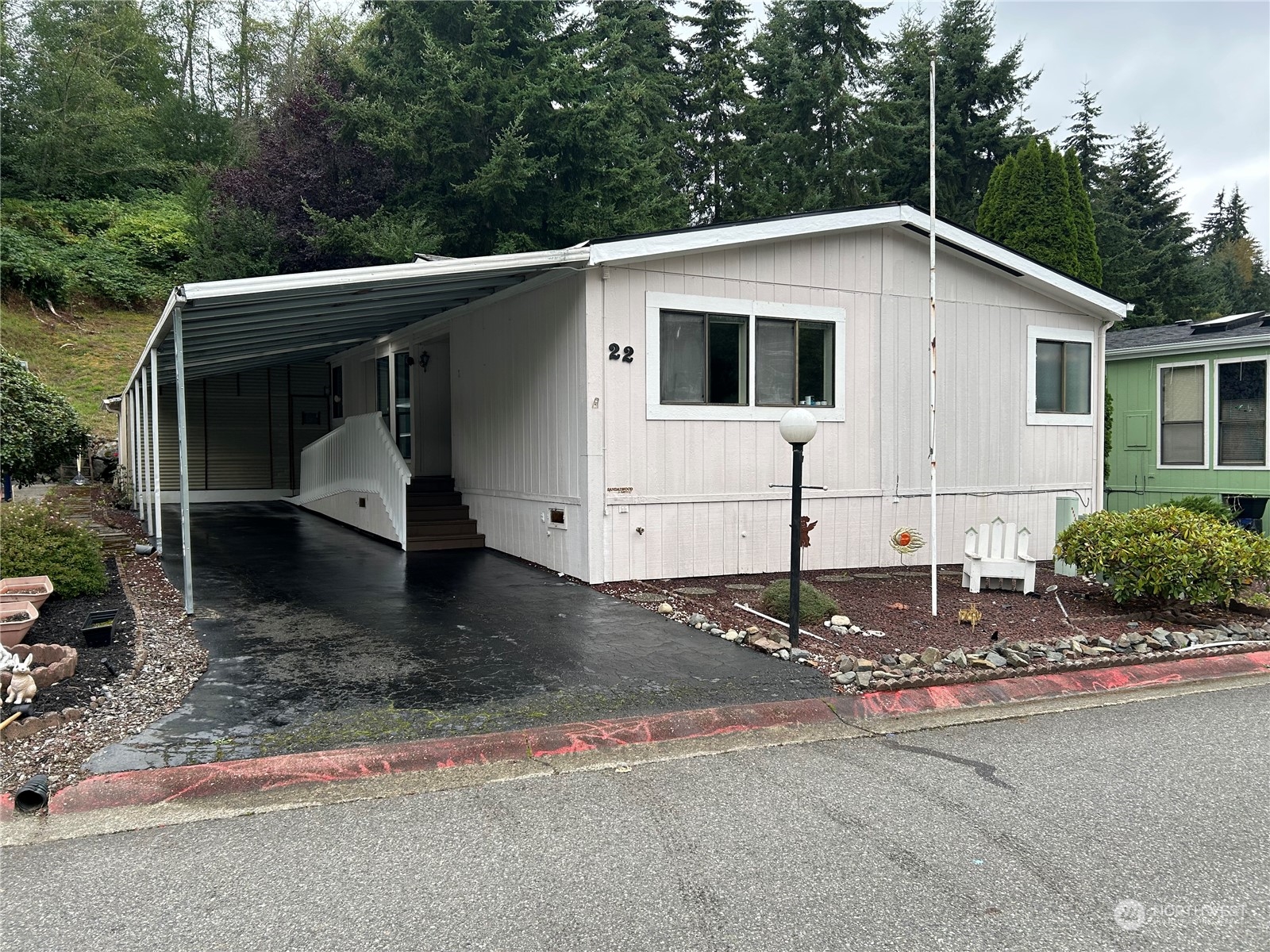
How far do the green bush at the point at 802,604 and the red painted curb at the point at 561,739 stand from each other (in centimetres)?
147

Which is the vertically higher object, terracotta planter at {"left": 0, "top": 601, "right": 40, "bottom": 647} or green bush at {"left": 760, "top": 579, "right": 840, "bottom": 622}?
terracotta planter at {"left": 0, "top": 601, "right": 40, "bottom": 647}

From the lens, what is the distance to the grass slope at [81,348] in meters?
18.8

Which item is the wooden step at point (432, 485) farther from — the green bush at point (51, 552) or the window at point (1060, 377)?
the window at point (1060, 377)

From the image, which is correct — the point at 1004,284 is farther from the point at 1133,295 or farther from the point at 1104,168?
the point at 1104,168

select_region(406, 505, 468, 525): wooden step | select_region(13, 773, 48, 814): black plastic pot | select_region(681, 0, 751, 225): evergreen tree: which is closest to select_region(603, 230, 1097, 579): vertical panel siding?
select_region(406, 505, 468, 525): wooden step

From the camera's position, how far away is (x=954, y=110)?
25.3m

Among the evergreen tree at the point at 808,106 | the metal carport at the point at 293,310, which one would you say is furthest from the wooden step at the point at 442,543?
the evergreen tree at the point at 808,106

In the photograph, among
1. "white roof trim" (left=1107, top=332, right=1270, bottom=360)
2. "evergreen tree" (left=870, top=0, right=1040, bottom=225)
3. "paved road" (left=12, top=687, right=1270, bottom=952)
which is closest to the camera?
"paved road" (left=12, top=687, right=1270, bottom=952)

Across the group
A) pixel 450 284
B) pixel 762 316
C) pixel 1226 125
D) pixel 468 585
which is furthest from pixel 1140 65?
pixel 468 585

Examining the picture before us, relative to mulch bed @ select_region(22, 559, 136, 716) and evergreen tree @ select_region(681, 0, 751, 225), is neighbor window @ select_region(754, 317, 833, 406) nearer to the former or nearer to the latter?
mulch bed @ select_region(22, 559, 136, 716)

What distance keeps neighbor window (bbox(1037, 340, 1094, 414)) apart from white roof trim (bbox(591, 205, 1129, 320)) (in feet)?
1.68

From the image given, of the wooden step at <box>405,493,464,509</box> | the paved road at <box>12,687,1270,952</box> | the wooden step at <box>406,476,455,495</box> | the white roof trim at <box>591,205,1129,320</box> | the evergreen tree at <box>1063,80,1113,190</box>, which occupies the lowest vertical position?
the paved road at <box>12,687,1270,952</box>

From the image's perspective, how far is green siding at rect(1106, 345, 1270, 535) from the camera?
471 inches

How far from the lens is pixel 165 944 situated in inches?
96.0
